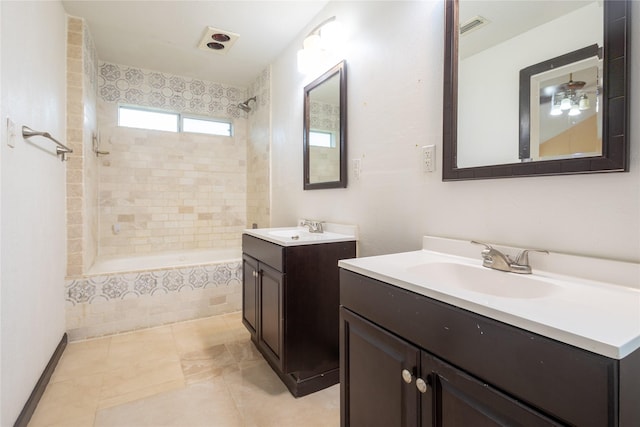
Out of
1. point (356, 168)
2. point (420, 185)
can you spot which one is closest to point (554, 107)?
point (420, 185)

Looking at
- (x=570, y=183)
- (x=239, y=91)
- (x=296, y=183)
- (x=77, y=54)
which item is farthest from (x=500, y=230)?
(x=239, y=91)

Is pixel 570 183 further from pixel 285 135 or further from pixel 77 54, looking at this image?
pixel 77 54

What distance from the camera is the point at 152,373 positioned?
1.86 meters

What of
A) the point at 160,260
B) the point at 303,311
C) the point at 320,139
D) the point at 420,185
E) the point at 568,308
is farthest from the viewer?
the point at 160,260

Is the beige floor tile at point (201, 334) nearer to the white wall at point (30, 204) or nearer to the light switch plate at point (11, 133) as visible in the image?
the white wall at point (30, 204)

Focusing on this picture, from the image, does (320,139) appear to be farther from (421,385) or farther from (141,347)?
(141,347)

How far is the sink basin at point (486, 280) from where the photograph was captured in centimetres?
91

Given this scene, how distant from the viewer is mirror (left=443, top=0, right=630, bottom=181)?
84 cm

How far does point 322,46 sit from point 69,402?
8.41 ft

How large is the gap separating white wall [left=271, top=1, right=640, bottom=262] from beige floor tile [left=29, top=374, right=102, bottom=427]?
1656 mm

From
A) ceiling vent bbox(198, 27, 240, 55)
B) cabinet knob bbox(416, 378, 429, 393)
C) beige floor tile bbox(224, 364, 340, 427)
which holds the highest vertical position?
ceiling vent bbox(198, 27, 240, 55)

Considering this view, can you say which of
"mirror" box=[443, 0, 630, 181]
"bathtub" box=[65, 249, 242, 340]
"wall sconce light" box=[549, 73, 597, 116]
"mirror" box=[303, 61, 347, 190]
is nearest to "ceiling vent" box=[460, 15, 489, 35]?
"mirror" box=[443, 0, 630, 181]

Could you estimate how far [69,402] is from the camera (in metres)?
1.59

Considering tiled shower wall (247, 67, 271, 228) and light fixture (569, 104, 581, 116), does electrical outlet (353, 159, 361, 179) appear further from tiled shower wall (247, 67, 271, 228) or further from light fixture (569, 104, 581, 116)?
tiled shower wall (247, 67, 271, 228)
